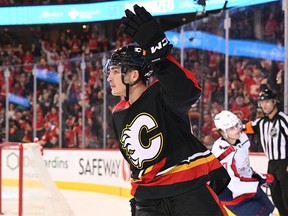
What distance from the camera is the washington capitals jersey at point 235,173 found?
409 cm

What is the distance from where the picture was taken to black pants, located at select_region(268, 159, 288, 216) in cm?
542

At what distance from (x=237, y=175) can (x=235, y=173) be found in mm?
24

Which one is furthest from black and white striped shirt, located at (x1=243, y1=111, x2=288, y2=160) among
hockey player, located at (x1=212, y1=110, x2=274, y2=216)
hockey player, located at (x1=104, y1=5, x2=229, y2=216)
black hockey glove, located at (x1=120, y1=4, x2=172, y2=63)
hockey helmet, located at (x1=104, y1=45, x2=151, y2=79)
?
black hockey glove, located at (x1=120, y1=4, x2=172, y2=63)

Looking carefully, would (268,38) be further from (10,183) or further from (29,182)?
(10,183)

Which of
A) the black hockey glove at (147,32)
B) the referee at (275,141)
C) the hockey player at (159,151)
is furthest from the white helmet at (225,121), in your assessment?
the black hockey glove at (147,32)

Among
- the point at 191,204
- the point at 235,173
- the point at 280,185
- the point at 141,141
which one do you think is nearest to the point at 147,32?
the point at 141,141

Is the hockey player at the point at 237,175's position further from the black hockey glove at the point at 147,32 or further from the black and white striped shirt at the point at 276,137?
the black hockey glove at the point at 147,32

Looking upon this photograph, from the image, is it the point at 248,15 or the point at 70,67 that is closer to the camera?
the point at 248,15

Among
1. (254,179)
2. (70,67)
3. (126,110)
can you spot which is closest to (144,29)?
(126,110)

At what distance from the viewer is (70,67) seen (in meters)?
10.5

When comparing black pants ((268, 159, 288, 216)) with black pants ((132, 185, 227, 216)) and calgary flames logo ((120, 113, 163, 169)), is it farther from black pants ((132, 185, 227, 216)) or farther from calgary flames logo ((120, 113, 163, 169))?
calgary flames logo ((120, 113, 163, 169))

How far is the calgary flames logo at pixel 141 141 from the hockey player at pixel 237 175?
1.68 m

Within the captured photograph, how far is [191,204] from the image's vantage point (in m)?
2.42

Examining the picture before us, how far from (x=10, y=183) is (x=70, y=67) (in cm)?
366
